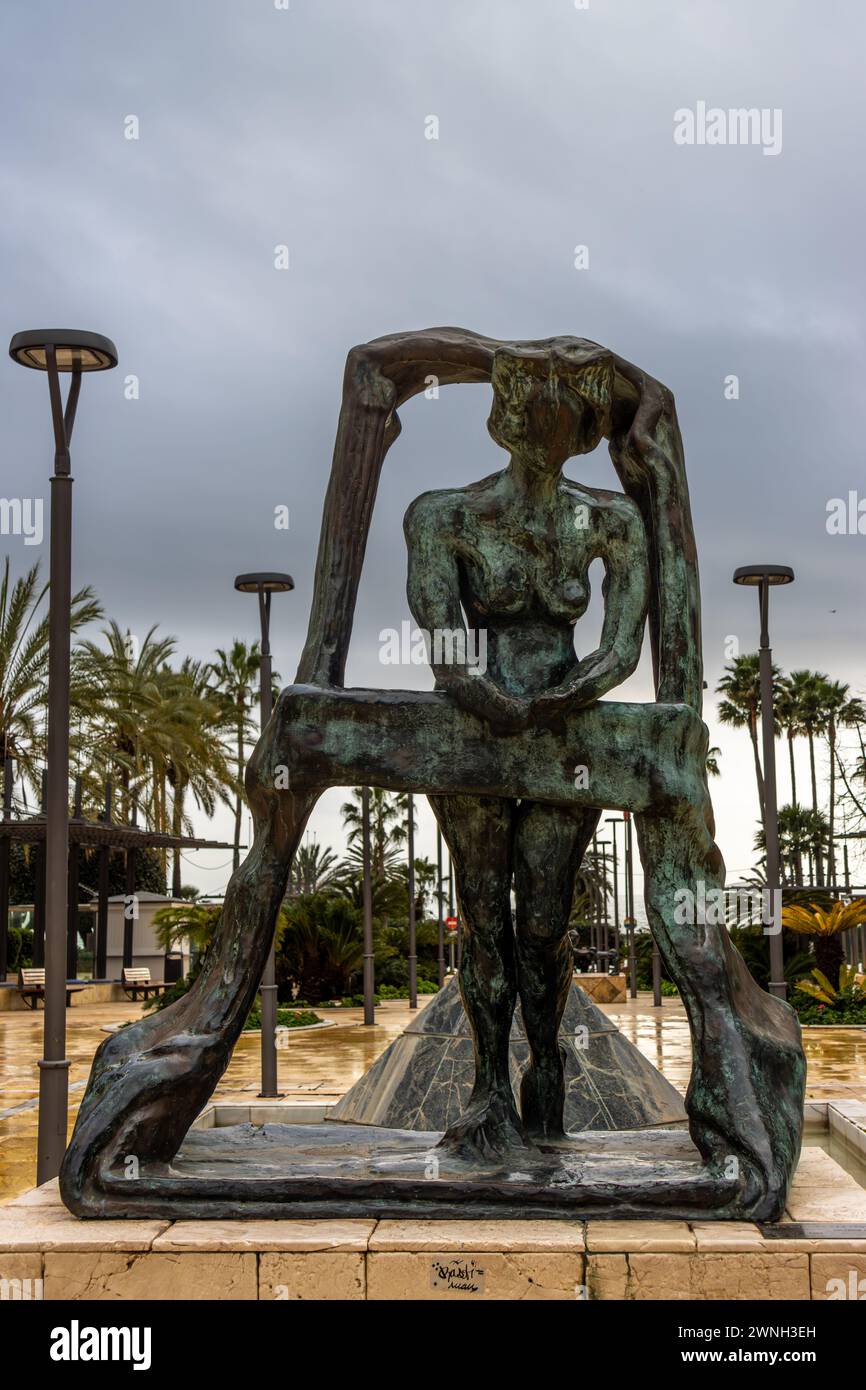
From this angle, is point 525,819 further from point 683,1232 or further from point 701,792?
point 683,1232

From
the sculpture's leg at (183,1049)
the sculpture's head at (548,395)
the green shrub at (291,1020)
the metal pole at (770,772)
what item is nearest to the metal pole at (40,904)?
the green shrub at (291,1020)

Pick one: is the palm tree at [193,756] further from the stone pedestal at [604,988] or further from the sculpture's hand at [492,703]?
the sculpture's hand at [492,703]

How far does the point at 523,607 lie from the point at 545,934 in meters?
1.24

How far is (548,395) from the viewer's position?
17.4 feet

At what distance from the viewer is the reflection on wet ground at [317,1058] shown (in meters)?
12.6

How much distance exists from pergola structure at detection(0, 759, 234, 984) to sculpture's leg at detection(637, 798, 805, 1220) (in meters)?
22.6

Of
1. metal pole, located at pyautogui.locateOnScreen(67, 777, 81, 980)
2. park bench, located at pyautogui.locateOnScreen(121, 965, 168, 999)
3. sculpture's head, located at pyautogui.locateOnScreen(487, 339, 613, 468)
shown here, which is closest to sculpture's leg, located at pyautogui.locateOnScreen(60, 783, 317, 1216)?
sculpture's head, located at pyautogui.locateOnScreen(487, 339, 613, 468)

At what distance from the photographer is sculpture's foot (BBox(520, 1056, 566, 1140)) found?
18.3 ft

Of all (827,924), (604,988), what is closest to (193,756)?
(604,988)

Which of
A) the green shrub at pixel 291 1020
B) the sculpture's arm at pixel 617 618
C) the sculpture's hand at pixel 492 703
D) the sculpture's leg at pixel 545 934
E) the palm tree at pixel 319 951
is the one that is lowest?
the green shrub at pixel 291 1020

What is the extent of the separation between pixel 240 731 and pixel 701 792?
1466 inches

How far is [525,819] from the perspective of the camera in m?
5.41

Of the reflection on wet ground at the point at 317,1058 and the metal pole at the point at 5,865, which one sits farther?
the metal pole at the point at 5,865

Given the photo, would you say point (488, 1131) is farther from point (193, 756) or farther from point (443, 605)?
point (193, 756)
